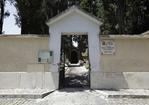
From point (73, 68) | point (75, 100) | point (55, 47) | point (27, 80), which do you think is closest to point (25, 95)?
point (27, 80)

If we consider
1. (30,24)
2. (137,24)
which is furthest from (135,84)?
(137,24)

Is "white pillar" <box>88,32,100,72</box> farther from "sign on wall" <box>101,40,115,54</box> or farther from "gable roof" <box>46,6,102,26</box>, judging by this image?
"gable roof" <box>46,6,102,26</box>

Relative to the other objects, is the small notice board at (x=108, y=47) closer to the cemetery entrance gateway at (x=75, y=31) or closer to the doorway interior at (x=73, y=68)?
the cemetery entrance gateway at (x=75, y=31)

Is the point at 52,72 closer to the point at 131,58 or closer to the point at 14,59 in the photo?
the point at 14,59

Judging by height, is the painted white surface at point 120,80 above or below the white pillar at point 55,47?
below

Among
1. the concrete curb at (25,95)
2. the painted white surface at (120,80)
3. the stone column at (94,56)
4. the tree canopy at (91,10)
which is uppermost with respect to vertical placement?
the tree canopy at (91,10)

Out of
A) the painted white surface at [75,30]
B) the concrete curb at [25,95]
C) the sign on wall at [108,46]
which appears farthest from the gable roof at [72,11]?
the concrete curb at [25,95]

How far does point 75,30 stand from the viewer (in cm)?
1546

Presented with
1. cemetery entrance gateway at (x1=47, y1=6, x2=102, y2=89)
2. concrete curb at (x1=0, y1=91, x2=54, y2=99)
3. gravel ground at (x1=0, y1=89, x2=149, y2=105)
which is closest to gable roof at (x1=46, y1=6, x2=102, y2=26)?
cemetery entrance gateway at (x1=47, y1=6, x2=102, y2=89)

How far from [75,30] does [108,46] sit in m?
1.90

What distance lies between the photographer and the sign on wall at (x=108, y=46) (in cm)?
1536

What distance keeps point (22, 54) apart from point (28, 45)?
561 mm

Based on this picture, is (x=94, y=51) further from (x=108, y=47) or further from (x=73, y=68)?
(x=73, y=68)

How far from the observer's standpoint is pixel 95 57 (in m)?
15.4
